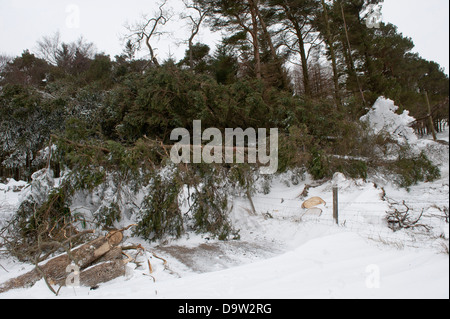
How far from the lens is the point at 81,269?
390 cm

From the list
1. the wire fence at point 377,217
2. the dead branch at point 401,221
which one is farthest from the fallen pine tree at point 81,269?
the dead branch at point 401,221

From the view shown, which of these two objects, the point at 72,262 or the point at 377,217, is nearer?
the point at 72,262

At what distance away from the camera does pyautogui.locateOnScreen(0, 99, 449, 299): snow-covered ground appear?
8.43 feet

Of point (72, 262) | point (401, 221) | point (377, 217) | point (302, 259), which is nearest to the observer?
point (302, 259)

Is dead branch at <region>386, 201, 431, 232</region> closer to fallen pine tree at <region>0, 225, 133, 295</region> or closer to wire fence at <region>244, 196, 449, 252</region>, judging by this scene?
wire fence at <region>244, 196, 449, 252</region>

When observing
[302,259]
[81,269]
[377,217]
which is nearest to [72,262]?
[81,269]

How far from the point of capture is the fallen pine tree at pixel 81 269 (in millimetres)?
3607

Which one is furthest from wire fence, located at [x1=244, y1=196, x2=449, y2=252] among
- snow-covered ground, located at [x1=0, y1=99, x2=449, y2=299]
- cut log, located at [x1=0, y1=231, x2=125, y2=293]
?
cut log, located at [x1=0, y1=231, x2=125, y2=293]

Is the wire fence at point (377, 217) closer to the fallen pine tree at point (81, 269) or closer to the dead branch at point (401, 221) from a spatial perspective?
the dead branch at point (401, 221)

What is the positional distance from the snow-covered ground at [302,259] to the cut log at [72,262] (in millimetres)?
156

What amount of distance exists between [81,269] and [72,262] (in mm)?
155

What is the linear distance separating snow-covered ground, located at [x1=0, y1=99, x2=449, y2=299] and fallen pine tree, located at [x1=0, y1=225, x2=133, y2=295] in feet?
0.41

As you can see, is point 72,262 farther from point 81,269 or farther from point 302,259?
point 302,259
